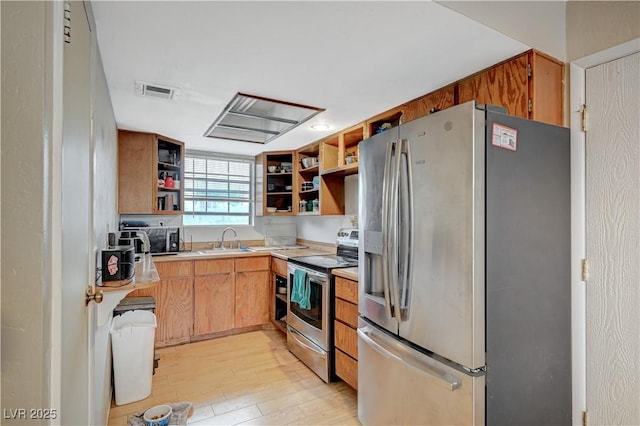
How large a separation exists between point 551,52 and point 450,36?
629mm

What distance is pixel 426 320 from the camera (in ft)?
4.97

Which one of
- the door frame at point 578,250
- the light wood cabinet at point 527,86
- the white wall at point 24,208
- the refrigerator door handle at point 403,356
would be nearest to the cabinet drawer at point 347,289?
the refrigerator door handle at point 403,356

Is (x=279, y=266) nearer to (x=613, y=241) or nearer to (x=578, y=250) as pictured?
(x=578, y=250)

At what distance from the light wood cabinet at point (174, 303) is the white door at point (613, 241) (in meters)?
3.26

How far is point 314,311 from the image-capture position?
2.74 meters

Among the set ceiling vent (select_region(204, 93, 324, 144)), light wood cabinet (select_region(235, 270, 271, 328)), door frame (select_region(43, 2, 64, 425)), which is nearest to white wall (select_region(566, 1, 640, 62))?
ceiling vent (select_region(204, 93, 324, 144))

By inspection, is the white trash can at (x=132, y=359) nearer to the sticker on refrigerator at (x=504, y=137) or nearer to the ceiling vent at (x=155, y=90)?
the ceiling vent at (x=155, y=90)

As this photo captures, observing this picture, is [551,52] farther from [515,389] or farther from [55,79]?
[55,79]

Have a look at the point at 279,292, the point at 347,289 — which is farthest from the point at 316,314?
the point at 279,292

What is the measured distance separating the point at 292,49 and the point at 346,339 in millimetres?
1946

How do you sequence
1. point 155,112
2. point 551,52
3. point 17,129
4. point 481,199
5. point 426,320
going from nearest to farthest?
1. point 17,129
2. point 481,199
3. point 426,320
4. point 551,52
5. point 155,112

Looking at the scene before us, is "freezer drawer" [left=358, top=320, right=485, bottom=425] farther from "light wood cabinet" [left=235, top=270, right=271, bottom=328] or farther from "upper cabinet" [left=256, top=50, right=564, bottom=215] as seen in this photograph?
"light wood cabinet" [left=235, top=270, right=271, bottom=328]

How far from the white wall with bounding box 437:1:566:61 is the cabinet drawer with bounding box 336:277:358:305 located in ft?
5.50

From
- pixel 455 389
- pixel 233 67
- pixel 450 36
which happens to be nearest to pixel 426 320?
pixel 455 389
